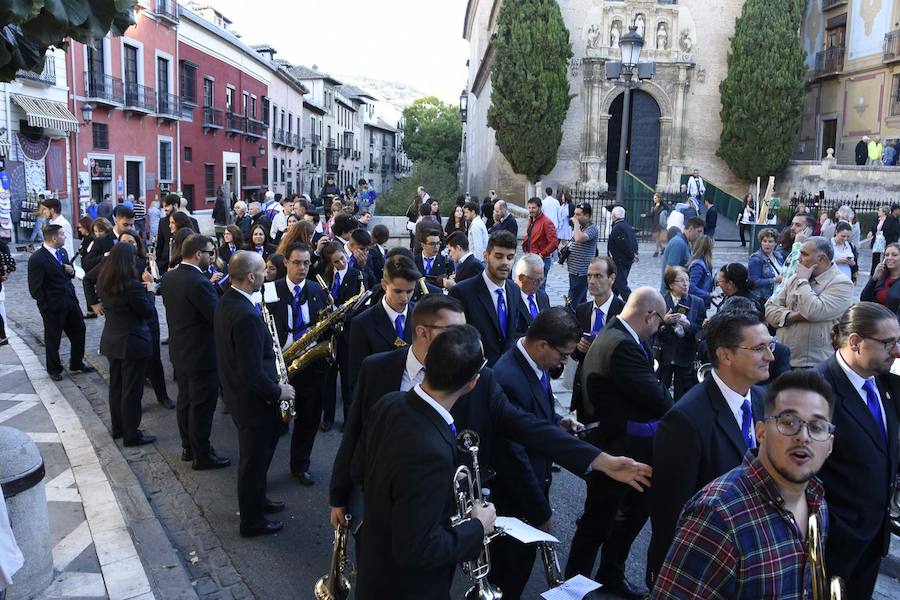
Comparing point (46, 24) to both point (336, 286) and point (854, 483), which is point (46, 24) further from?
point (336, 286)

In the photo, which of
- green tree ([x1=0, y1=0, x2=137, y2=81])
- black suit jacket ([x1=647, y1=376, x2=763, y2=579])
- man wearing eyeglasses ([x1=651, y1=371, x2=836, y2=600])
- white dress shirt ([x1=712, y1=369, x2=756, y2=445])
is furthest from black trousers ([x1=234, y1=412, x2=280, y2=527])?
man wearing eyeglasses ([x1=651, y1=371, x2=836, y2=600])

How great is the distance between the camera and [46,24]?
280 cm

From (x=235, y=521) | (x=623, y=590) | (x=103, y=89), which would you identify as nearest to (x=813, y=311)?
(x=623, y=590)

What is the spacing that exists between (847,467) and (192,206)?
34.3 metres

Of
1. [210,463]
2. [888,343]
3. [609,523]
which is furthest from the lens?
[210,463]

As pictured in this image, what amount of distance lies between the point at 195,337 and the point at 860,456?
15.8 ft

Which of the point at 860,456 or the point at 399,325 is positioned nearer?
the point at 860,456

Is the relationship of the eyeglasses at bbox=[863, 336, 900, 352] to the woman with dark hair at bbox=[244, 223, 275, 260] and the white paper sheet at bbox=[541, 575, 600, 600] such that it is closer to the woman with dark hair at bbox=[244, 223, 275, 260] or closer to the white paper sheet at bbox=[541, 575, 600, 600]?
the white paper sheet at bbox=[541, 575, 600, 600]

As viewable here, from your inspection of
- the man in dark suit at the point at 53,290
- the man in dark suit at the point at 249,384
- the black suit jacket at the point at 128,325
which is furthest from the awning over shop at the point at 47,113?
the man in dark suit at the point at 249,384

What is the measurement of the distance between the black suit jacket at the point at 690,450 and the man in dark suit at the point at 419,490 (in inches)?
31.5

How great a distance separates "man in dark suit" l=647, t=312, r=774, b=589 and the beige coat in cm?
296

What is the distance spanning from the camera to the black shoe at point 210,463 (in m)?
6.31

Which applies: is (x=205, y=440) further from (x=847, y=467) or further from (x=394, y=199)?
(x=394, y=199)

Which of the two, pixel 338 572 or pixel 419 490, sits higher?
pixel 419 490
